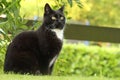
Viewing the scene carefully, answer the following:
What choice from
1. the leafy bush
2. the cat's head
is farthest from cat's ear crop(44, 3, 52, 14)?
the leafy bush

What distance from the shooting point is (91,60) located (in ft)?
36.1

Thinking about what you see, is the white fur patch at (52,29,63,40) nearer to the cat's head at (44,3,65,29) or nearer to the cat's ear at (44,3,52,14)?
the cat's head at (44,3,65,29)

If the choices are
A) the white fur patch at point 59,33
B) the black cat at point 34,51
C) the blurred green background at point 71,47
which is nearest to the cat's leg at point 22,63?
the black cat at point 34,51

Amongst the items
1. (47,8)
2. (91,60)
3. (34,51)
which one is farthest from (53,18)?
(91,60)

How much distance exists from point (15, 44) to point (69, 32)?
3862 mm

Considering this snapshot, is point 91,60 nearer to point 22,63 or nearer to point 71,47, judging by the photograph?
point 71,47

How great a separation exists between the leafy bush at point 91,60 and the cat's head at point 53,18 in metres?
4.12

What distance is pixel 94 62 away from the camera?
10938 millimetres

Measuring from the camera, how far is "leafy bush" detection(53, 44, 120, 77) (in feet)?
35.3

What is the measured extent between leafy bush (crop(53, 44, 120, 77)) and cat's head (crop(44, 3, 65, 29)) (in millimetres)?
4121

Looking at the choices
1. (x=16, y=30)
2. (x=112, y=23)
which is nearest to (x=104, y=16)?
(x=112, y=23)

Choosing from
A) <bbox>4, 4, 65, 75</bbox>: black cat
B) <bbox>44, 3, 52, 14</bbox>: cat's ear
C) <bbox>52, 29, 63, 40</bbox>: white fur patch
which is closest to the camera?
<bbox>4, 4, 65, 75</bbox>: black cat

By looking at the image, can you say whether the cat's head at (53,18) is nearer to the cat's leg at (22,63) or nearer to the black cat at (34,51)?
the black cat at (34,51)

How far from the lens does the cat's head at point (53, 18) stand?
651 cm
